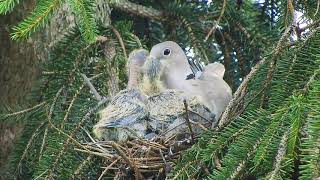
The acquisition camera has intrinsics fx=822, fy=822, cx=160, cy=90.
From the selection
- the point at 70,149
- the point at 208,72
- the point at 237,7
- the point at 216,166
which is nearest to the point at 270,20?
Result: the point at 237,7

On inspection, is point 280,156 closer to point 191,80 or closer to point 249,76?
point 249,76

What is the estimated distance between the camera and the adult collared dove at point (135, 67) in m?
3.04

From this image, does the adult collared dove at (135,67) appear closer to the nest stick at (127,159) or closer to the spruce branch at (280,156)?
the nest stick at (127,159)

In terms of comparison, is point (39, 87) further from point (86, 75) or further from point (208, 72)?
point (208, 72)

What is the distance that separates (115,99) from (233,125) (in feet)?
1.99

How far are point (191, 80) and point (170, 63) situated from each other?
139 mm

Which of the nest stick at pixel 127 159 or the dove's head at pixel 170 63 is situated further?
the dove's head at pixel 170 63

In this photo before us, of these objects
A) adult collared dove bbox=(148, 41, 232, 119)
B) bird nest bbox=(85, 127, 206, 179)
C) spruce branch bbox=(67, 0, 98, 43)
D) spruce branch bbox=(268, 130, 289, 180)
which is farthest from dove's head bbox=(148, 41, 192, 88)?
spruce branch bbox=(268, 130, 289, 180)

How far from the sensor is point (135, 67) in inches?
120

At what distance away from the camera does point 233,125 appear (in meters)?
2.37

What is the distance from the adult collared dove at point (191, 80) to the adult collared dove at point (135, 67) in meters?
0.06

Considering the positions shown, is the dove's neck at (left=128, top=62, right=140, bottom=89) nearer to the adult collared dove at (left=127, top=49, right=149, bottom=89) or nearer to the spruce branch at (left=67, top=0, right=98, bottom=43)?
the adult collared dove at (left=127, top=49, right=149, bottom=89)

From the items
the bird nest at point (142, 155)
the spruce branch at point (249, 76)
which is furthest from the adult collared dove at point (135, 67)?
the spruce branch at point (249, 76)

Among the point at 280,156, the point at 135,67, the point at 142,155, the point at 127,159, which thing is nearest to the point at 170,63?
the point at 135,67
